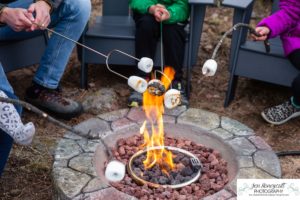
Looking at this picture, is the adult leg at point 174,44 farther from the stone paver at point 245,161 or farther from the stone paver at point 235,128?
the stone paver at point 245,161

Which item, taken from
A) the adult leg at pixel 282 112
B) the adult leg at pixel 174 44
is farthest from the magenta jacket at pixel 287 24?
the adult leg at pixel 174 44

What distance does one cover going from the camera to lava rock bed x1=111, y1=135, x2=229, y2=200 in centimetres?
212

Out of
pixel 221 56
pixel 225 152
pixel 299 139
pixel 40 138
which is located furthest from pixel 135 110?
pixel 221 56

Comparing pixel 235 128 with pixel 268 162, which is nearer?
pixel 268 162

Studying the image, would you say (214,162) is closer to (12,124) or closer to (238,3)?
(12,124)

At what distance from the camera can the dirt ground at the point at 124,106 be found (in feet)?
8.87

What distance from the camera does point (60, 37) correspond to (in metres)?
3.10

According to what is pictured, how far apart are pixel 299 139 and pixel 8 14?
2.13 meters

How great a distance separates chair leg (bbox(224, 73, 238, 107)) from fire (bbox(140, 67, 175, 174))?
960 mm

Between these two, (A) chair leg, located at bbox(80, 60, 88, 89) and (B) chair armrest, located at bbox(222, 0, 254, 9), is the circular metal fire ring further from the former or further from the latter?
(A) chair leg, located at bbox(80, 60, 88, 89)

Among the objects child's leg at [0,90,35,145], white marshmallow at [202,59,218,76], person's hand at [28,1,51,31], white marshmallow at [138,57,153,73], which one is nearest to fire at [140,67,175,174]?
white marshmallow at [138,57,153,73]

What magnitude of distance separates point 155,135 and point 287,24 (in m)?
1.33

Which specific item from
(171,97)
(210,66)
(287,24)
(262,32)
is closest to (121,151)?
(171,97)

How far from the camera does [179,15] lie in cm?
335
